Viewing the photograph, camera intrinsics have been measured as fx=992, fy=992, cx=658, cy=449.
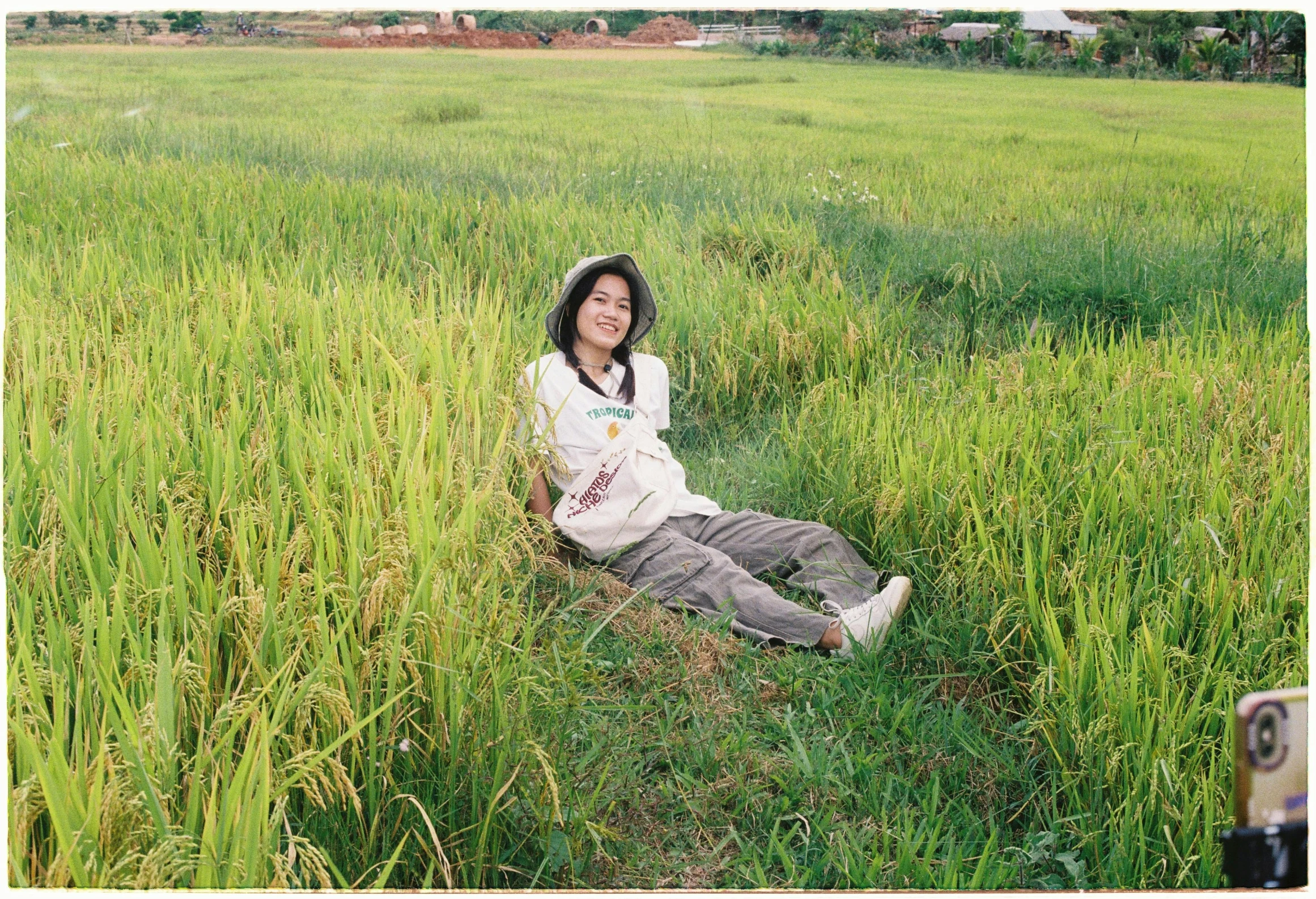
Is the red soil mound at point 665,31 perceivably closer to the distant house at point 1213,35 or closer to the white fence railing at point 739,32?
the white fence railing at point 739,32

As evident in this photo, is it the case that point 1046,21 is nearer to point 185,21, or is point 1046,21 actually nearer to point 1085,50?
point 1085,50

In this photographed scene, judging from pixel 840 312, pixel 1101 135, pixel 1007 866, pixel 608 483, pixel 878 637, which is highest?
pixel 1101 135

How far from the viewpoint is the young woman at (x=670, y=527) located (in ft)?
7.61

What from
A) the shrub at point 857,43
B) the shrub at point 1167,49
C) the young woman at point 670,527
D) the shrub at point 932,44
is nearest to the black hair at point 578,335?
the young woman at point 670,527

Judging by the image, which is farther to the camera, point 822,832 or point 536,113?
point 536,113

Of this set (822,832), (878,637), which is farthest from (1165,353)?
(822,832)

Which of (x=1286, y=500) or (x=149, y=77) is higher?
(x=149, y=77)

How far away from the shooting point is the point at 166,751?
4.41ft

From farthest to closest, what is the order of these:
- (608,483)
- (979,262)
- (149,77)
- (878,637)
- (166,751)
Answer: (979,262) → (149,77) → (608,483) → (878,637) → (166,751)

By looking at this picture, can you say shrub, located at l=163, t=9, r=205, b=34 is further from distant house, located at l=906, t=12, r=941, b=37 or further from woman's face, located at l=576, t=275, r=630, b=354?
distant house, located at l=906, t=12, r=941, b=37

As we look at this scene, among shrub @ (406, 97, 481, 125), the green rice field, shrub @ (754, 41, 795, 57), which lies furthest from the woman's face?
shrub @ (406, 97, 481, 125)

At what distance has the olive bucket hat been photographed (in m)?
2.63

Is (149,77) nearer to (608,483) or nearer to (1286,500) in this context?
(608,483)

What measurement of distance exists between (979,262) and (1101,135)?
0.59 m
